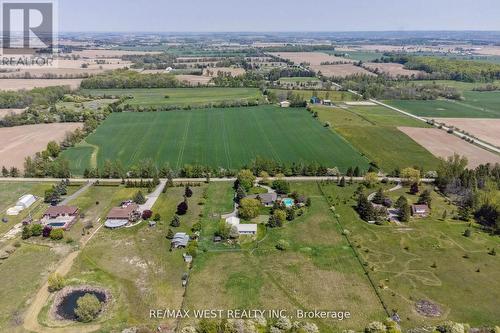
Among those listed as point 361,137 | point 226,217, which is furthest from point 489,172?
point 226,217

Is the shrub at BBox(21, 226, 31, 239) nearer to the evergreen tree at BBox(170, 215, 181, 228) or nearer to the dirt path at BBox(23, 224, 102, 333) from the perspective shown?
the dirt path at BBox(23, 224, 102, 333)

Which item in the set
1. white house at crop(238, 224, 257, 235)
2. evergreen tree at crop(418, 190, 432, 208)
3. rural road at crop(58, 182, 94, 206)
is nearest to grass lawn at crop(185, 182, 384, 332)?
white house at crop(238, 224, 257, 235)

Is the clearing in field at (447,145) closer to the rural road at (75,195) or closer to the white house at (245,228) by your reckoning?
the white house at (245,228)

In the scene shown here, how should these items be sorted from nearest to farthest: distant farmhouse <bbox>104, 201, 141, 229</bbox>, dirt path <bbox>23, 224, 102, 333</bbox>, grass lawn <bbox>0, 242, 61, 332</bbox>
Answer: dirt path <bbox>23, 224, 102, 333</bbox>, grass lawn <bbox>0, 242, 61, 332</bbox>, distant farmhouse <bbox>104, 201, 141, 229</bbox>

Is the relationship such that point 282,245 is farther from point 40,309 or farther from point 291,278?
point 40,309

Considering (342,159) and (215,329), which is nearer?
(215,329)

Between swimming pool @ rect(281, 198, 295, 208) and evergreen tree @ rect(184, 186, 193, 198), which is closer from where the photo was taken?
swimming pool @ rect(281, 198, 295, 208)

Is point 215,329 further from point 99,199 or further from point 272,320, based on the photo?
point 99,199
